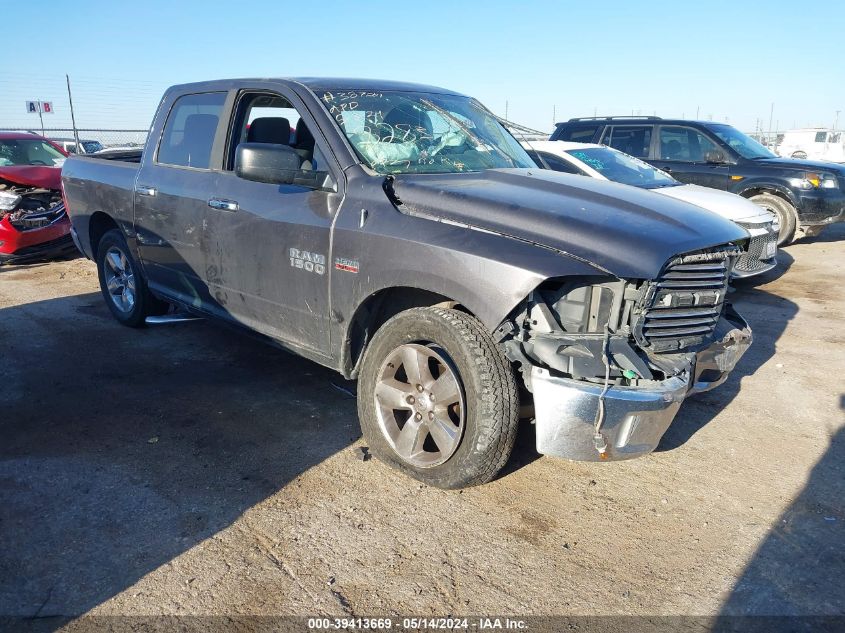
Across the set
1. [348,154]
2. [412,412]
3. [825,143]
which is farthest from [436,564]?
[825,143]

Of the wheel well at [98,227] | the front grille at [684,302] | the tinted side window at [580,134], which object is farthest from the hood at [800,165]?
the wheel well at [98,227]

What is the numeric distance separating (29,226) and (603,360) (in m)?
8.49

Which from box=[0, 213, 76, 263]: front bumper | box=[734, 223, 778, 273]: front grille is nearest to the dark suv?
box=[734, 223, 778, 273]: front grille

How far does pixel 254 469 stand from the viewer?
3559 millimetres

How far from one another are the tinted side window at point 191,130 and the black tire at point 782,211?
321 inches

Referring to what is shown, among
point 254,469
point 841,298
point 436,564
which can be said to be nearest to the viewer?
point 436,564

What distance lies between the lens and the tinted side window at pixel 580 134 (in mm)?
10406

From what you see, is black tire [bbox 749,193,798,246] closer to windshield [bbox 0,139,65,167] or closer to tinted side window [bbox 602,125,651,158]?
tinted side window [bbox 602,125,651,158]

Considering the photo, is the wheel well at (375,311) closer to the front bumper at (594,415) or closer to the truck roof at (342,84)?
the front bumper at (594,415)

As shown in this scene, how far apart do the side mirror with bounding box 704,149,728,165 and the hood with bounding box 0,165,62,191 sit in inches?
349

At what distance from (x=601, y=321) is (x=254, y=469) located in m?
1.89

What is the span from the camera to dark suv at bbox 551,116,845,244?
32.0 feet

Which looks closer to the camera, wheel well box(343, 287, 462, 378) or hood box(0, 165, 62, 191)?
wheel well box(343, 287, 462, 378)

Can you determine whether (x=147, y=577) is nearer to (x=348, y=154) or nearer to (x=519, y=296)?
(x=519, y=296)
